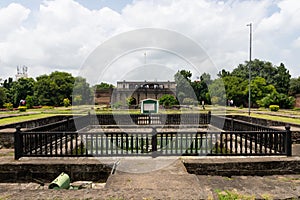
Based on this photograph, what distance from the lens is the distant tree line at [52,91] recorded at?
44.8 metres

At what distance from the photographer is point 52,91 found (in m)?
45.3

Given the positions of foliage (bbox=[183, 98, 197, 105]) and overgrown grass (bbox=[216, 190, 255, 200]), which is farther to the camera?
foliage (bbox=[183, 98, 197, 105])

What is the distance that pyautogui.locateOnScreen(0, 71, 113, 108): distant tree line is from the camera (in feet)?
147

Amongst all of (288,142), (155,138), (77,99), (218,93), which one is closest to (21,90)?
(77,99)

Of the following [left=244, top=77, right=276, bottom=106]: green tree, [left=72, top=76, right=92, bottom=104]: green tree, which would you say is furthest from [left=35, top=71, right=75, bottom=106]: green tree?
[left=244, top=77, right=276, bottom=106]: green tree

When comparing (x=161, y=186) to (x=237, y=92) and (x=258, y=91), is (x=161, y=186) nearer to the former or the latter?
(x=258, y=91)

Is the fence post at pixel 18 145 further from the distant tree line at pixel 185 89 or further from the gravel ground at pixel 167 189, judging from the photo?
the distant tree line at pixel 185 89

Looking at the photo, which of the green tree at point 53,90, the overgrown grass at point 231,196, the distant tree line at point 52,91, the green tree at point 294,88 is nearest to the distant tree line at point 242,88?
the green tree at point 294,88

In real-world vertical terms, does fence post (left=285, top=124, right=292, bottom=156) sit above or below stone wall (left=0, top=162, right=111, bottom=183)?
above

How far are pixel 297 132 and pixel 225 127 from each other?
3.53m

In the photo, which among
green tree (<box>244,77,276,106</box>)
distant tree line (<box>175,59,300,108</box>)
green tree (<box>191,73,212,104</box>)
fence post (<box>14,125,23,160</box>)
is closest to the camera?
fence post (<box>14,125,23,160</box>)

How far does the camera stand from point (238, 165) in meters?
4.95

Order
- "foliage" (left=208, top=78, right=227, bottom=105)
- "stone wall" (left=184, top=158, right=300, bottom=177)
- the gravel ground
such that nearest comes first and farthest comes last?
the gravel ground
"stone wall" (left=184, top=158, right=300, bottom=177)
"foliage" (left=208, top=78, right=227, bottom=105)

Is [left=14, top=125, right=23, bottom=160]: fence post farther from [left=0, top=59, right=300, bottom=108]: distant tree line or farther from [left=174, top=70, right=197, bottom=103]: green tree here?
[left=174, top=70, right=197, bottom=103]: green tree
